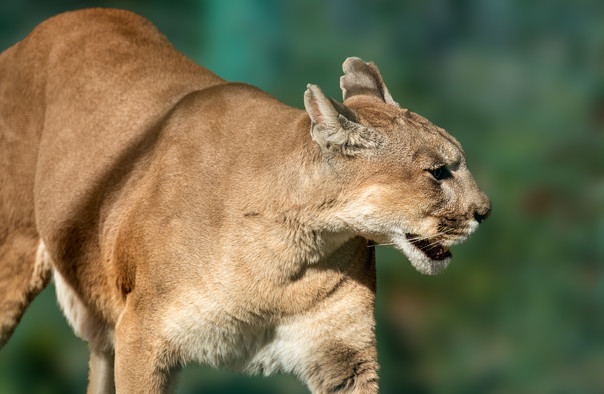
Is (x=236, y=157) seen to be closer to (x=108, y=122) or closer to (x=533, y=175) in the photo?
(x=108, y=122)

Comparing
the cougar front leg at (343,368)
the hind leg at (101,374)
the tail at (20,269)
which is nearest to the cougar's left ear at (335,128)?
the cougar front leg at (343,368)

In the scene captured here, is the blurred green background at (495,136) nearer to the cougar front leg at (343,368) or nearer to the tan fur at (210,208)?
the tan fur at (210,208)

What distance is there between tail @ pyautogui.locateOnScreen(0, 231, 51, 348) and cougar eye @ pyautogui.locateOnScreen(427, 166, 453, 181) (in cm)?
210

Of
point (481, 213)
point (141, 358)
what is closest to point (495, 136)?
point (481, 213)

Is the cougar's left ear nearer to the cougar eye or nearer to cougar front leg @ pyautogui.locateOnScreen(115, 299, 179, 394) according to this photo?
the cougar eye

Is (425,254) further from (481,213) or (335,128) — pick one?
(335,128)

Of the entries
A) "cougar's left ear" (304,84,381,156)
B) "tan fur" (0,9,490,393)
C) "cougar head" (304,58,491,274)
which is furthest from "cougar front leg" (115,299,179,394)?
"cougar's left ear" (304,84,381,156)

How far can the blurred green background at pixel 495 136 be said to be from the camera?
259 inches

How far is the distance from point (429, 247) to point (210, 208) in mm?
866

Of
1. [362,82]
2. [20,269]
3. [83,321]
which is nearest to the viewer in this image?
[362,82]

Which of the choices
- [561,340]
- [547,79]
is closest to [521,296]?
[561,340]

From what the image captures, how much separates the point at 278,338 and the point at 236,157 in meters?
0.75

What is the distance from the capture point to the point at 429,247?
12.6ft

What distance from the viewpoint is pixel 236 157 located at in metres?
4.04
